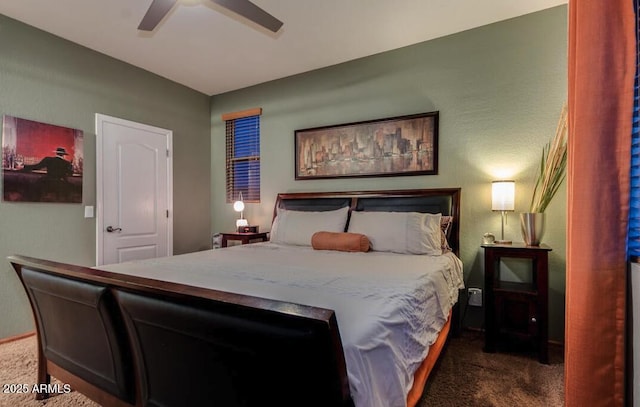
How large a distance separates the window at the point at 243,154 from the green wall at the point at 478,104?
1002 millimetres

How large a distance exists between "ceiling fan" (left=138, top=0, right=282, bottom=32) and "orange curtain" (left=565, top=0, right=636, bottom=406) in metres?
1.83

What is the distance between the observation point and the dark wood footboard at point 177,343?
0.89 meters

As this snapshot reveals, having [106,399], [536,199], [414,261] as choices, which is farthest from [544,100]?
[106,399]

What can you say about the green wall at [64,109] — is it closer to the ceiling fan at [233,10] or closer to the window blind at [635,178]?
the ceiling fan at [233,10]

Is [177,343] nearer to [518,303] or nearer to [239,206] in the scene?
[518,303]

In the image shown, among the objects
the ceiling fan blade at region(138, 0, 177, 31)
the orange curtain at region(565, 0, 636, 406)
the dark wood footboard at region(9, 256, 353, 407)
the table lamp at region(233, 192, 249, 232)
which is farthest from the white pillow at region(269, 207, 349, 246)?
the orange curtain at region(565, 0, 636, 406)

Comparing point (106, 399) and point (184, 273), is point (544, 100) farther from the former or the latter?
point (106, 399)

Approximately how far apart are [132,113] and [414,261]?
3.51 metres

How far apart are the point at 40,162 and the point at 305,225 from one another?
8.20 ft

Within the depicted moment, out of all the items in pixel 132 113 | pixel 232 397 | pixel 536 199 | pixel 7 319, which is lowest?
pixel 7 319

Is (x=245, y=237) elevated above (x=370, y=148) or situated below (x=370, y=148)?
below

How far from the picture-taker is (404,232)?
2.70 m

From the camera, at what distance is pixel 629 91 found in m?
1.02

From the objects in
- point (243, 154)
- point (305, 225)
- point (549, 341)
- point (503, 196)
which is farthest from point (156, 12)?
point (549, 341)
